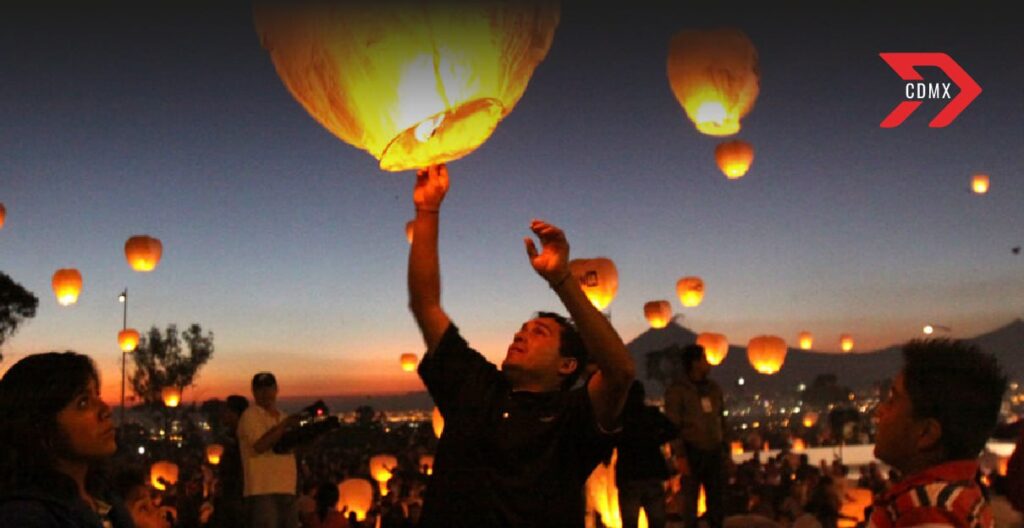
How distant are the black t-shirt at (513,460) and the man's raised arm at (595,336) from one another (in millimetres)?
54

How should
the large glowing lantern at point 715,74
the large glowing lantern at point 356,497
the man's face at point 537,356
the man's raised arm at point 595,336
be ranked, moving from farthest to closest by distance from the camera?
the large glowing lantern at point 356,497 < the large glowing lantern at point 715,74 < the man's face at point 537,356 < the man's raised arm at point 595,336

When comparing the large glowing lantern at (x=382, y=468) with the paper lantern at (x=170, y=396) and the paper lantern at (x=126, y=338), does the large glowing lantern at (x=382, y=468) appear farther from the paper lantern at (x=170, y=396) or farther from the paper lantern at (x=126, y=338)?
the paper lantern at (x=170, y=396)

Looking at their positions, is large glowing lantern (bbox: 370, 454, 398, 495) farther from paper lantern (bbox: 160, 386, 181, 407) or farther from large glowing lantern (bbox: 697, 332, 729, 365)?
paper lantern (bbox: 160, 386, 181, 407)

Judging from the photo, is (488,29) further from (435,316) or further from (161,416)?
(161,416)

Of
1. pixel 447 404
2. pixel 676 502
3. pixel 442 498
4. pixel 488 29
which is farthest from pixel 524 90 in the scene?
pixel 676 502

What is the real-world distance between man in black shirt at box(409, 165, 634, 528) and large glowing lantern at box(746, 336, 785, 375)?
1803 centimetres

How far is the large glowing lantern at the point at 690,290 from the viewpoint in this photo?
1855 centimetres

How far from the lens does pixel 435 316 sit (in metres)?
3.03

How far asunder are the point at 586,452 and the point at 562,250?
56 centimetres

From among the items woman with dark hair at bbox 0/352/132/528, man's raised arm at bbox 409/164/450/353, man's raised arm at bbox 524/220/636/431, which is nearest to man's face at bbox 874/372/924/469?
man's raised arm at bbox 524/220/636/431

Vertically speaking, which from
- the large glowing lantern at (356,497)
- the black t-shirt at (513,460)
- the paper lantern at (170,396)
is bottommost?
the large glowing lantern at (356,497)

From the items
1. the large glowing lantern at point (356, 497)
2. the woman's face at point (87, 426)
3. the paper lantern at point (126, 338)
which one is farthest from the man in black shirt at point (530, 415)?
the paper lantern at point (126, 338)

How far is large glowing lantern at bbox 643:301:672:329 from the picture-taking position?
64.2 ft

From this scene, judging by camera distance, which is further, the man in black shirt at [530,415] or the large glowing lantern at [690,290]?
the large glowing lantern at [690,290]
